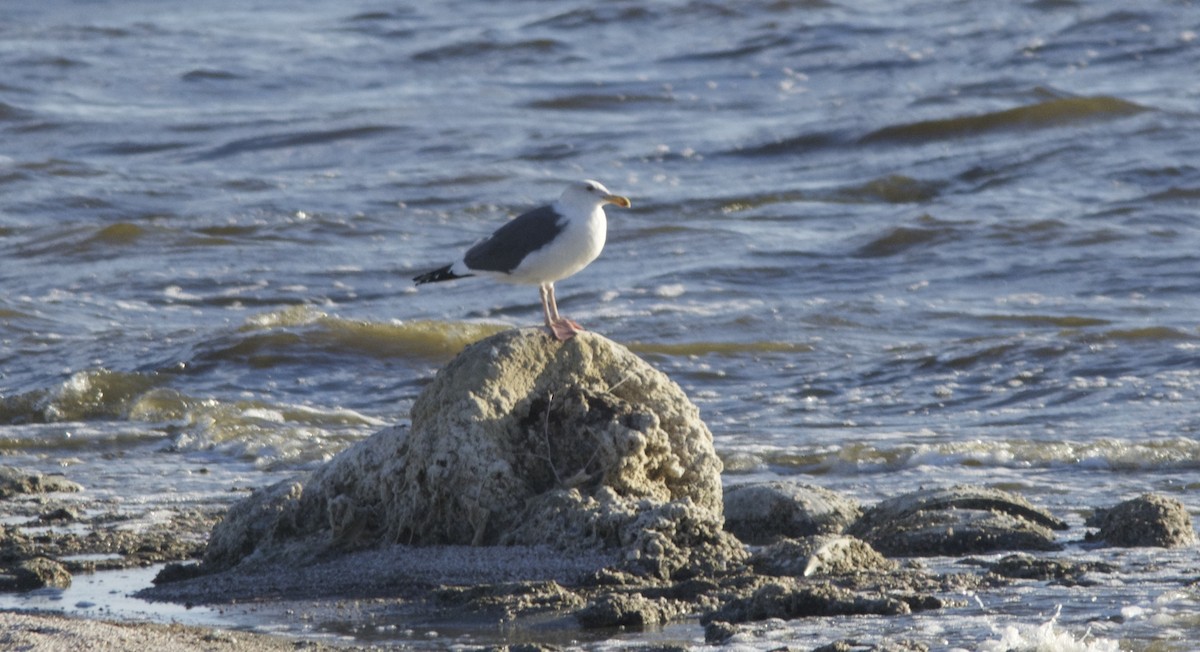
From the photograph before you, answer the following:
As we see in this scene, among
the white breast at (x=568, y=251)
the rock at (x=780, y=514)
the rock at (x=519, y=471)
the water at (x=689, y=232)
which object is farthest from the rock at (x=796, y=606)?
the white breast at (x=568, y=251)

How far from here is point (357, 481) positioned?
20.5ft

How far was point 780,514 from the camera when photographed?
6.54 meters

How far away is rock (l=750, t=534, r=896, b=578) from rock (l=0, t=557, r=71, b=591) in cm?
231

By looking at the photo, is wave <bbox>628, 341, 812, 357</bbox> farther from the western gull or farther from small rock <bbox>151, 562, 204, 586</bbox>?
small rock <bbox>151, 562, 204, 586</bbox>

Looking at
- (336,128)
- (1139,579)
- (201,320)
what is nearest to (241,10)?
(336,128)

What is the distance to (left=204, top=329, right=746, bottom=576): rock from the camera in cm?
578

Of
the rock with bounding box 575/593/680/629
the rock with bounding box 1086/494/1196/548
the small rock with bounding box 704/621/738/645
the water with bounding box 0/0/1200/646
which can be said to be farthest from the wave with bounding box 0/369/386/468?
the small rock with bounding box 704/621/738/645

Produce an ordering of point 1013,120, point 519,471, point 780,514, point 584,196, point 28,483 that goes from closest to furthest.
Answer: point 519,471, point 584,196, point 780,514, point 28,483, point 1013,120

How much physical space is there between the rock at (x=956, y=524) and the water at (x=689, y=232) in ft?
1.52

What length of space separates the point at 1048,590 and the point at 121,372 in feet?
22.7

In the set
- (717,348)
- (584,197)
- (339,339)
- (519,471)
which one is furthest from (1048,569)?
(339,339)

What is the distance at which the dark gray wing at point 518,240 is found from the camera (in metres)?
6.31

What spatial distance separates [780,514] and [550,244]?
1.33 metres

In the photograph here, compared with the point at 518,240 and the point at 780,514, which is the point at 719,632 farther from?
the point at 518,240
